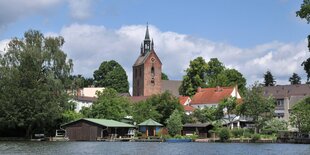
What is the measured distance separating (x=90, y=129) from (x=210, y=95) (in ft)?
120

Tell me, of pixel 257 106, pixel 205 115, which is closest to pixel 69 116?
pixel 205 115

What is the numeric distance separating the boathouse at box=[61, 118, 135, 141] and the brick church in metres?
51.8

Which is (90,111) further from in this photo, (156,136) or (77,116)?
(156,136)

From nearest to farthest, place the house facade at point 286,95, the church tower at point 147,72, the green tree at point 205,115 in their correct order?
the green tree at point 205,115 < the house facade at point 286,95 < the church tower at point 147,72

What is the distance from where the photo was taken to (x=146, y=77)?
133 m

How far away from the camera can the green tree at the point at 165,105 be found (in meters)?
90.6

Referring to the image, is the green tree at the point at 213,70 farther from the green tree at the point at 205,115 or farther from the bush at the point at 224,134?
the bush at the point at 224,134

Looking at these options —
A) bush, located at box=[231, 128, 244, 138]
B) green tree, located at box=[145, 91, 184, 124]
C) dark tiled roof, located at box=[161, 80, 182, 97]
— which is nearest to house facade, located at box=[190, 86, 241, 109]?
green tree, located at box=[145, 91, 184, 124]

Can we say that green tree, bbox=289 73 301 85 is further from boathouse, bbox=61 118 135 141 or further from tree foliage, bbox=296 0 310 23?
tree foliage, bbox=296 0 310 23

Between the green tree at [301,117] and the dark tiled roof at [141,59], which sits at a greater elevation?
the dark tiled roof at [141,59]

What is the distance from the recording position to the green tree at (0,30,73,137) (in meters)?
73.6

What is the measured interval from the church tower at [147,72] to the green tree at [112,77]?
10.1m

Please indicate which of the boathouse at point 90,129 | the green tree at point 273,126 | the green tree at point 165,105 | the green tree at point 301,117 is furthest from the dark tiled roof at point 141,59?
the green tree at point 301,117

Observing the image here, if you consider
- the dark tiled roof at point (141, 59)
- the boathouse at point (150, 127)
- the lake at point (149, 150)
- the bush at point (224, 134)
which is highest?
the dark tiled roof at point (141, 59)
